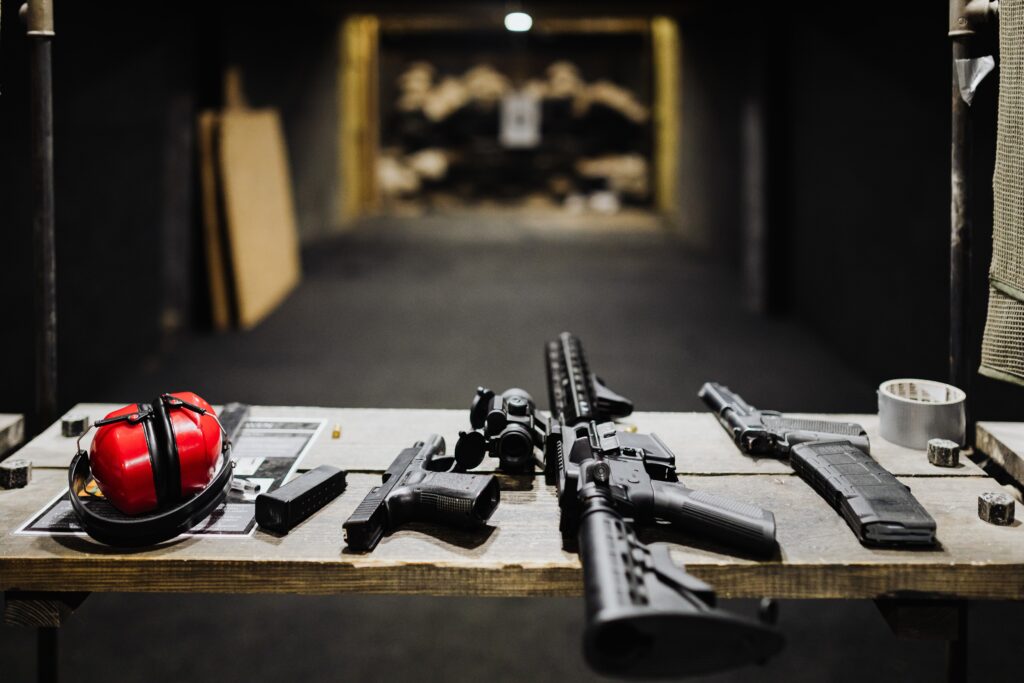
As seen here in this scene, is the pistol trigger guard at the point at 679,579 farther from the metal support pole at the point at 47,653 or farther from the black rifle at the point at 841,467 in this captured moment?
the metal support pole at the point at 47,653

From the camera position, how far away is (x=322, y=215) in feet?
30.5

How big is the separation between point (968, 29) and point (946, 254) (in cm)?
215

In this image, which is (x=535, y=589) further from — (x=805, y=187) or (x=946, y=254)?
(x=805, y=187)

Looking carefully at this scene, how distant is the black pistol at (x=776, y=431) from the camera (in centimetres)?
174

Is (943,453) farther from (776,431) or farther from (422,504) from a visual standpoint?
(422,504)

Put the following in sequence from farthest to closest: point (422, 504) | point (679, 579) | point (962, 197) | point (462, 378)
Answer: point (462, 378) → point (962, 197) → point (422, 504) → point (679, 579)

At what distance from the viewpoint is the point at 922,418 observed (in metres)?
1.76

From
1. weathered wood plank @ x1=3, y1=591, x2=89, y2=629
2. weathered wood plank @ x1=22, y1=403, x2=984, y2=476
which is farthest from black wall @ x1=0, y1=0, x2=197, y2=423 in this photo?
weathered wood plank @ x1=3, y1=591, x2=89, y2=629

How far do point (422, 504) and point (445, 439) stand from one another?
383 mm

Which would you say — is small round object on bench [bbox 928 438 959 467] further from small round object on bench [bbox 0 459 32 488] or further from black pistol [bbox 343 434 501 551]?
small round object on bench [bbox 0 459 32 488]

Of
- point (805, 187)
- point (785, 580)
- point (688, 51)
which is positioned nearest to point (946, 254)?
point (805, 187)

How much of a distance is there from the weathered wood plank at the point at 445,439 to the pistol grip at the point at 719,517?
27cm

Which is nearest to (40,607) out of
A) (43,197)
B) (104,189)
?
(43,197)

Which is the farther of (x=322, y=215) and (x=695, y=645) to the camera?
(x=322, y=215)
